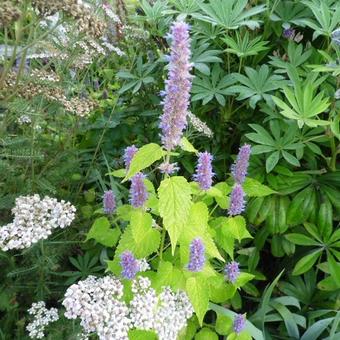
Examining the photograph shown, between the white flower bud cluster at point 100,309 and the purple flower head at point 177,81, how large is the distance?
1.56 feet

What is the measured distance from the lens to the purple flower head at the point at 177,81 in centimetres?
115

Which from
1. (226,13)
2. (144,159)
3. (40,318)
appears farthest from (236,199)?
(226,13)

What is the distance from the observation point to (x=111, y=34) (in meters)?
2.74

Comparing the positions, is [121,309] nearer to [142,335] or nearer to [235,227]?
[142,335]

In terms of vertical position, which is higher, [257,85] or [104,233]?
[257,85]

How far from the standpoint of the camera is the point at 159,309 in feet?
4.65

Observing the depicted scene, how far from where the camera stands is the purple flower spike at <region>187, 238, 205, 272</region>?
1.33 meters

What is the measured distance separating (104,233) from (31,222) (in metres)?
0.27

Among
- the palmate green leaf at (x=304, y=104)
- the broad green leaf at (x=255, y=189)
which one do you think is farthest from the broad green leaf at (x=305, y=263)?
the palmate green leaf at (x=304, y=104)

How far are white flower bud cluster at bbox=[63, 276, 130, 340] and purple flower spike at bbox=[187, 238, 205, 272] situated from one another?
21 centimetres

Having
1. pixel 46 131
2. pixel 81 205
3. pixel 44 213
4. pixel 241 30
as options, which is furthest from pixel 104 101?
pixel 44 213

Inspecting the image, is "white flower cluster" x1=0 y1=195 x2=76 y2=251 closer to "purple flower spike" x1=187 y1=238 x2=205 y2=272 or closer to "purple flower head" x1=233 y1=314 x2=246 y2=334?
"purple flower spike" x1=187 y1=238 x2=205 y2=272

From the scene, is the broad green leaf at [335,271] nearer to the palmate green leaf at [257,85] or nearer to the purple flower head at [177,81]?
the palmate green leaf at [257,85]

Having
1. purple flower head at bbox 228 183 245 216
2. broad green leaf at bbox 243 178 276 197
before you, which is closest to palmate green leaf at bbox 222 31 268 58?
broad green leaf at bbox 243 178 276 197
